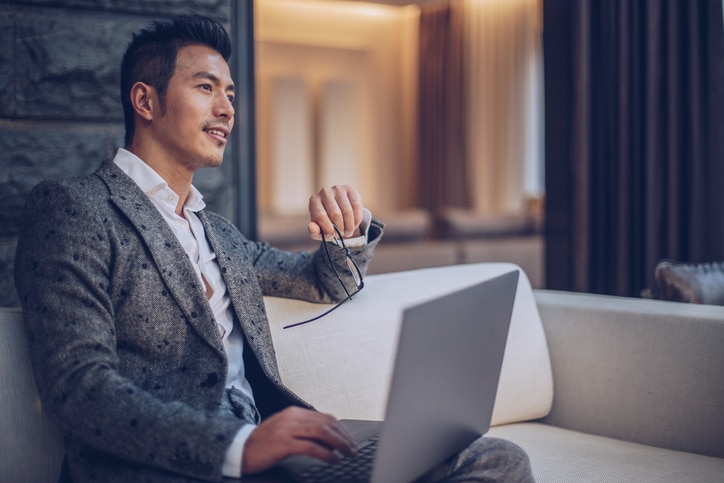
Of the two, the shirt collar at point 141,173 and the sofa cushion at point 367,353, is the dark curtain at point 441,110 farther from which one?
the shirt collar at point 141,173

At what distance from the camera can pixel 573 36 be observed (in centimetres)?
281

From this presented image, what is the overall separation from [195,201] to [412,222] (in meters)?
3.39

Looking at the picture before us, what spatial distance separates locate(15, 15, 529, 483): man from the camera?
117 cm

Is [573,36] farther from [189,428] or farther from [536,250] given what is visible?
[536,250]

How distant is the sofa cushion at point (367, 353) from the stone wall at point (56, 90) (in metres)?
0.65

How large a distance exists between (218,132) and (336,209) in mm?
264

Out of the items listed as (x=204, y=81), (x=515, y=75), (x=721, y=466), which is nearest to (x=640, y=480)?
(x=721, y=466)

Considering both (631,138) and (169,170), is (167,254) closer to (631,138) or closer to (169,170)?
(169,170)

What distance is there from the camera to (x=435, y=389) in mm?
1080

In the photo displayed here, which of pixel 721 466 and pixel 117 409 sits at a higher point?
pixel 117 409

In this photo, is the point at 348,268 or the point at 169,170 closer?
the point at 169,170

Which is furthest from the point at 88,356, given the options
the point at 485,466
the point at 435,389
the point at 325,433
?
the point at 485,466

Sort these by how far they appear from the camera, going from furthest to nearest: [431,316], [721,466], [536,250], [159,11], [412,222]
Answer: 1. [536,250]
2. [412,222]
3. [159,11]
4. [721,466]
5. [431,316]

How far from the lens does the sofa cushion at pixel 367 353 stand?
70.3 inches
